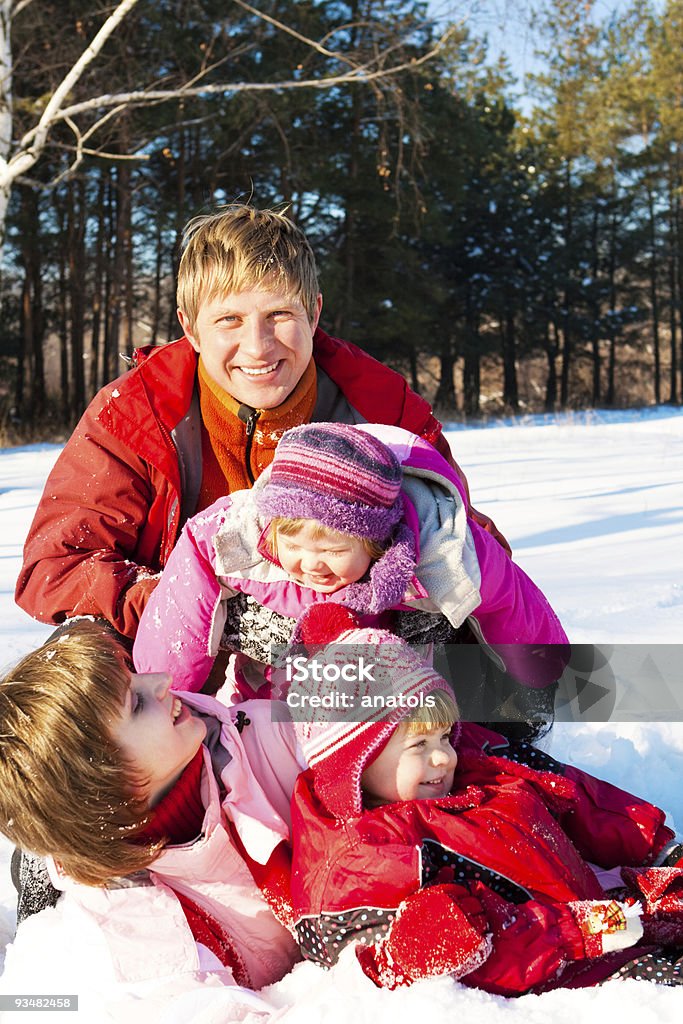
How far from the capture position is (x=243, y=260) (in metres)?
2.13

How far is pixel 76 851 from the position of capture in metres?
1.46

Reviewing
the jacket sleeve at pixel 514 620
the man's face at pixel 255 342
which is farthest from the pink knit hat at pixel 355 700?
the man's face at pixel 255 342

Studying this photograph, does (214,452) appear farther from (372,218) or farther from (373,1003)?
(372,218)

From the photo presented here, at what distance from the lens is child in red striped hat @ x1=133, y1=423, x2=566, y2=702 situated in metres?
1.71

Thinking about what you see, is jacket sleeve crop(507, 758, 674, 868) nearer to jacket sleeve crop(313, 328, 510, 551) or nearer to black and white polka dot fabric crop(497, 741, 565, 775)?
black and white polka dot fabric crop(497, 741, 565, 775)

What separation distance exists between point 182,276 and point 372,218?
16.7 meters

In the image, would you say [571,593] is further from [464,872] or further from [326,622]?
[464,872]

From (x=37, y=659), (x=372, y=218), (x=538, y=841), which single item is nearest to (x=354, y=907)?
(x=538, y=841)

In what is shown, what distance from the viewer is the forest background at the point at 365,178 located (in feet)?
33.8

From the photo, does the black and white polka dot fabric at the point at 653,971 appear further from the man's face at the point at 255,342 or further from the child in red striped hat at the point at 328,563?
the man's face at the point at 255,342

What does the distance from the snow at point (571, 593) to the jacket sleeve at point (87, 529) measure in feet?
1.89

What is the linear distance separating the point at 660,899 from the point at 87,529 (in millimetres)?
1391

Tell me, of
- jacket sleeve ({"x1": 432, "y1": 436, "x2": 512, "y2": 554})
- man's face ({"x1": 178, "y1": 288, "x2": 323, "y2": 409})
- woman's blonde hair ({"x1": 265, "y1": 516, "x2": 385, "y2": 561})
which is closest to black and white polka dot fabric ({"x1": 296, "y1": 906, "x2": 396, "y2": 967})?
woman's blonde hair ({"x1": 265, "y1": 516, "x2": 385, "y2": 561})

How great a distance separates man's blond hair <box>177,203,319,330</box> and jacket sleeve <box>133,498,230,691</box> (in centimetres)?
57
